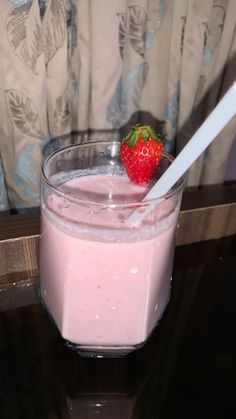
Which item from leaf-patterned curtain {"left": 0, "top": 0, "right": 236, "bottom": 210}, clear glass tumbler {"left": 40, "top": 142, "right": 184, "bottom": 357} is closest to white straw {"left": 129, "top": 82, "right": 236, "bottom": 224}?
clear glass tumbler {"left": 40, "top": 142, "right": 184, "bottom": 357}

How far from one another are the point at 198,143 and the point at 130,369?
12.8 inches

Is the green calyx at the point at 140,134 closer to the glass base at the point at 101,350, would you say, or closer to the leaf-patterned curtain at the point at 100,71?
the glass base at the point at 101,350

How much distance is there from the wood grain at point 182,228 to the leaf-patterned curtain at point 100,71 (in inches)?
12.0

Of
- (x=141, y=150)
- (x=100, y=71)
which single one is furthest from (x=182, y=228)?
(x=100, y=71)

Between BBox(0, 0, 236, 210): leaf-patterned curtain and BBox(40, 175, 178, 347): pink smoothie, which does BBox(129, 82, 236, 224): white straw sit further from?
BBox(0, 0, 236, 210): leaf-patterned curtain

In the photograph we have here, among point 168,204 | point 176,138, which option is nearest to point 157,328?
point 168,204

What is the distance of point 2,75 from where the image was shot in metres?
0.91

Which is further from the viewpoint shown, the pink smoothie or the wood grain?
the wood grain

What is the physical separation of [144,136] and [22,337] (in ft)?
1.10

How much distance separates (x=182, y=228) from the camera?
2.70ft

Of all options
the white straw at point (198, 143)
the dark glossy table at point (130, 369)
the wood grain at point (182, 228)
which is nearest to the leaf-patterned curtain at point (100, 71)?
the wood grain at point (182, 228)

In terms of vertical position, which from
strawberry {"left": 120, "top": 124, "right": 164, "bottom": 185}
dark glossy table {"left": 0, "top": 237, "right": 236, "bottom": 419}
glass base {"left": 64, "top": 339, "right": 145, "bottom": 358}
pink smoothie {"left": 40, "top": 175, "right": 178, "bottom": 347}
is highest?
strawberry {"left": 120, "top": 124, "right": 164, "bottom": 185}

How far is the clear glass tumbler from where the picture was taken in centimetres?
53

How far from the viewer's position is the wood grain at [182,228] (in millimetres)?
709
